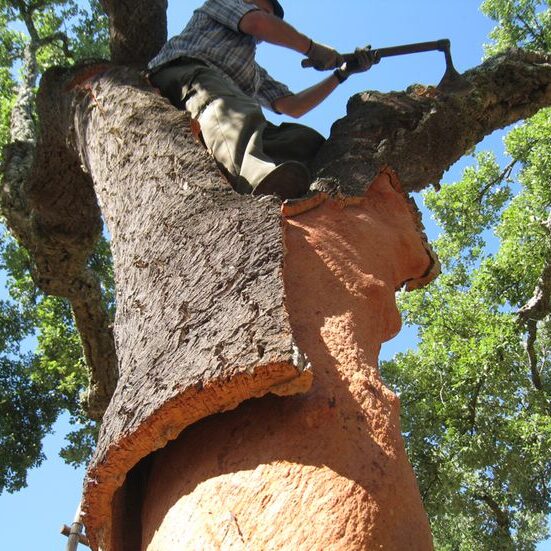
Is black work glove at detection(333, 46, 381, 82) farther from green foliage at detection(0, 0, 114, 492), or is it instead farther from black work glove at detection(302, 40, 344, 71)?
green foliage at detection(0, 0, 114, 492)

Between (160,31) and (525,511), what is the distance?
964cm

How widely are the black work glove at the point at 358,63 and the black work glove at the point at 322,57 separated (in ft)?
0.49

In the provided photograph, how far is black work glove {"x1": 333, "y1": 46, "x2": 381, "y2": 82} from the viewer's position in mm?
3687

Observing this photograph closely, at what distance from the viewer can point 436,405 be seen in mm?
9734

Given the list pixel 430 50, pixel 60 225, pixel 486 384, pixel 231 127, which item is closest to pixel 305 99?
pixel 430 50

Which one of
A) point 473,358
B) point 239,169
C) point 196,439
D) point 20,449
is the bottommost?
point 196,439

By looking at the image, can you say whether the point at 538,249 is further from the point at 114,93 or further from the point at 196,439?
the point at 196,439

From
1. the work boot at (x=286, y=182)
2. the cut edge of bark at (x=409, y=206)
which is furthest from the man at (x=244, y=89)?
the cut edge of bark at (x=409, y=206)

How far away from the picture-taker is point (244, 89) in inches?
138

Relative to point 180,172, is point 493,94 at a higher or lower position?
higher

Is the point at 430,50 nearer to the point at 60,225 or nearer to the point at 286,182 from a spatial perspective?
the point at 286,182

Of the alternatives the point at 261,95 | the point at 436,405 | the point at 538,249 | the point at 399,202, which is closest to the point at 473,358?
the point at 436,405

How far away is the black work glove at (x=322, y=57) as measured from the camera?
133 inches

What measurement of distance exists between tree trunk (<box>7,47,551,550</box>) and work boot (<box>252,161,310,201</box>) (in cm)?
13
